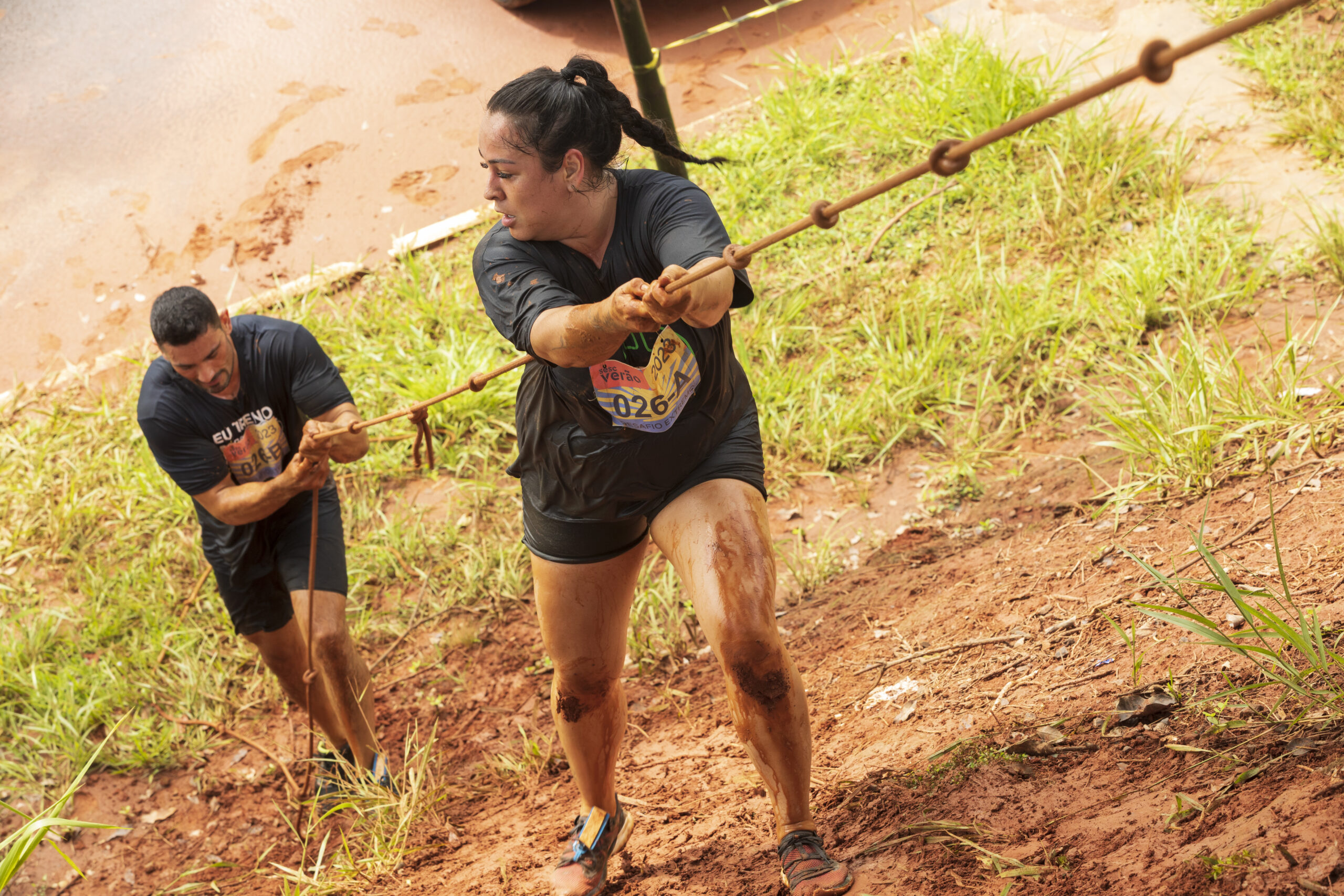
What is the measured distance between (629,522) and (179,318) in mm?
1600

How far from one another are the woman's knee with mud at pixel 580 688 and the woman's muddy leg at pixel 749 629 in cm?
41

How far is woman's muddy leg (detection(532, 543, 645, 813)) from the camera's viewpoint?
245cm

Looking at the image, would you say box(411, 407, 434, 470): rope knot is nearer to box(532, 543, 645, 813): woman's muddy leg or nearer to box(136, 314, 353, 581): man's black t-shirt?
box(136, 314, 353, 581): man's black t-shirt

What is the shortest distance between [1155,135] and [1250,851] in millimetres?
4305

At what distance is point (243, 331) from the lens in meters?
3.38

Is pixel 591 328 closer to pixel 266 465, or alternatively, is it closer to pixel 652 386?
pixel 652 386

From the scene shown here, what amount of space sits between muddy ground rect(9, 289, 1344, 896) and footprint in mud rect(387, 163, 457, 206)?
9.71ft

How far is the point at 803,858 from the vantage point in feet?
7.15

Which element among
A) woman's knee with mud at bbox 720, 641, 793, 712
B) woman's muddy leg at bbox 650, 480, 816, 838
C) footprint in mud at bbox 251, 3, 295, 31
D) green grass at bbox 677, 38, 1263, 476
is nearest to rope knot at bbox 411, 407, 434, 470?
woman's muddy leg at bbox 650, 480, 816, 838

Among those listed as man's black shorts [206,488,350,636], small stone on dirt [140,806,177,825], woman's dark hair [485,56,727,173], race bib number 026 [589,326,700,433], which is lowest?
small stone on dirt [140,806,177,825]

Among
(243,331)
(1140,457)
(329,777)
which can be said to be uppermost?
(243,331)

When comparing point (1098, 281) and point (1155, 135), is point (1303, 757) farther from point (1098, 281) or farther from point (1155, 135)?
point (1155, 135)

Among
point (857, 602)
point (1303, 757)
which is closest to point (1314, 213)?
point (857, 602)

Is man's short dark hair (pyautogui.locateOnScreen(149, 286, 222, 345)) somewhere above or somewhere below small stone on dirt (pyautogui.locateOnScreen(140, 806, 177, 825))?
above
